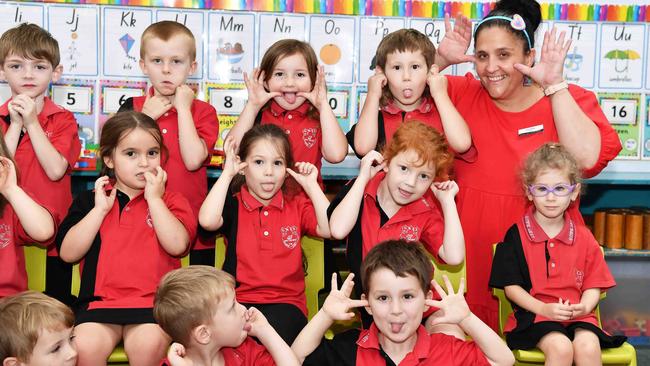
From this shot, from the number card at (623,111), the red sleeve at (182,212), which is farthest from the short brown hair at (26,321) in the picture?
the number card at (623,111)

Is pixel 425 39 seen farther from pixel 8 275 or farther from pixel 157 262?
pixel 8 275

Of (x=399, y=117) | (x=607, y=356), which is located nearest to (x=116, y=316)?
(x=399, y=117)

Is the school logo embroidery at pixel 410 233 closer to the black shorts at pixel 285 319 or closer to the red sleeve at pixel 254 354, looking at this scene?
the black shorts at pixel 285 319

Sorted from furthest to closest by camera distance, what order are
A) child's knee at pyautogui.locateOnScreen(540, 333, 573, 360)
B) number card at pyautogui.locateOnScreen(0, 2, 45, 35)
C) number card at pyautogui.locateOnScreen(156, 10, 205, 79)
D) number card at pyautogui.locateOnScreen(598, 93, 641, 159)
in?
number card at pyautogui.locateOnScreen(598, 93, 641, 159) → number card at pyautogui.locateOnScreen(156, 10, 205, 79) → number card at pyautogui.locateOnScreen(0, 2, 45, 35) → child's knee at pyautogui.locateOnScreen(540, 333, 573, 360)

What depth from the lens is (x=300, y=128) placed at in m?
3.43

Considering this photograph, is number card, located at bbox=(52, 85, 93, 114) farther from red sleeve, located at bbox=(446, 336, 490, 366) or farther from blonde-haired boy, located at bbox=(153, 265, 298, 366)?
red sleeve, located at bbox=(446, 336, 490, 366)

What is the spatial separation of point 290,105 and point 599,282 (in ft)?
4.62

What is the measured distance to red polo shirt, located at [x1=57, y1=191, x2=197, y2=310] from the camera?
2.87 metres

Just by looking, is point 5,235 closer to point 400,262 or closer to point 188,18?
point 400,262

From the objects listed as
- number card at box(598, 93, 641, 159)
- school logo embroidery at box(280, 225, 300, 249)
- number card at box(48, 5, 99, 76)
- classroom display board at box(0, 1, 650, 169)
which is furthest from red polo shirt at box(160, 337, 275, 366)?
number card at box(598, 93, 641, 159)

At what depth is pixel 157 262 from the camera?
9.64 feet

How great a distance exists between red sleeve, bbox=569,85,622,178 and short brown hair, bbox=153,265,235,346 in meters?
1.59

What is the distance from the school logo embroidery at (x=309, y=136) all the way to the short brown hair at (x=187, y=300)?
108 centimetres

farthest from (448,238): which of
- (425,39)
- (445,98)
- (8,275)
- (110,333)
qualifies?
(8,275)
